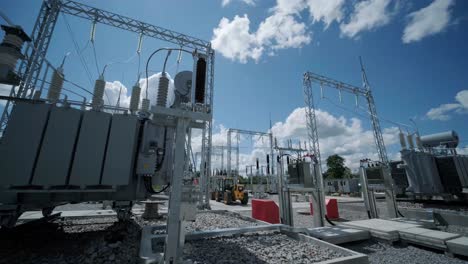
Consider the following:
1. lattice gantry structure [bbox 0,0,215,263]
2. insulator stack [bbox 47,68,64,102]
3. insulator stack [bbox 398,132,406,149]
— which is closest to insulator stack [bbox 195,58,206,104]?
lattice gantry structure [bbox 0,0,215,263]

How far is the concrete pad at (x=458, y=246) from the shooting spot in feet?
12.6

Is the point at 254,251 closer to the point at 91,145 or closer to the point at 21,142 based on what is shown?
the point at 91,145

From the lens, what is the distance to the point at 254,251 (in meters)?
3.81

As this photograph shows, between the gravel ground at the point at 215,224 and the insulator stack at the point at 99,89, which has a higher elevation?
the insulator stack at the point at 99,89

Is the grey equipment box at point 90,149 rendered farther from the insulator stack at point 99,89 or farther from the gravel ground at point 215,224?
the gravel ground at point 215,224

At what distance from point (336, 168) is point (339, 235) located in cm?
5497

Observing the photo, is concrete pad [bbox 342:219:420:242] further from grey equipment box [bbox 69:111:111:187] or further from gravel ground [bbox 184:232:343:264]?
grey equipment box [bbox 69:111:111:187]

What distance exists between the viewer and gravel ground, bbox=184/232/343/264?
11.1 feet

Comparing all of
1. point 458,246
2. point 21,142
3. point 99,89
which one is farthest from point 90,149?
point 458,246

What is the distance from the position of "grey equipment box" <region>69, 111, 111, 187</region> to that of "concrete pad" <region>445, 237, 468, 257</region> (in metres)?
8.13

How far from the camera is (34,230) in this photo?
5.36 m

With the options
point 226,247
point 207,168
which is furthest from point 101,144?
point 207,168

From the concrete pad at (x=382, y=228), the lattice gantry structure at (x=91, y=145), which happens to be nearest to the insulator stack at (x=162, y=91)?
the lattice gantry structure at (x=91, y=145)

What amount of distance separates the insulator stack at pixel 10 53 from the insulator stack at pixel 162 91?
512cm
